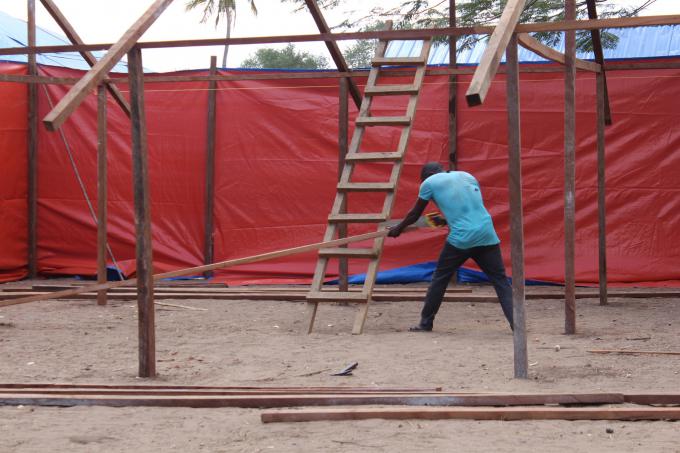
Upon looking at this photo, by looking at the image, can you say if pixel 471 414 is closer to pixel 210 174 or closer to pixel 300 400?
pixel 300 400

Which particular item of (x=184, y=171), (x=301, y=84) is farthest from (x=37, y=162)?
(x=301, y=84)

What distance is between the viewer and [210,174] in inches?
481

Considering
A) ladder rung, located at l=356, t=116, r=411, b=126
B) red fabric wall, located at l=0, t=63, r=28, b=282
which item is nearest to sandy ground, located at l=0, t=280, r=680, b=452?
ladder rung, located at l=356, t=116, r=411, b=126

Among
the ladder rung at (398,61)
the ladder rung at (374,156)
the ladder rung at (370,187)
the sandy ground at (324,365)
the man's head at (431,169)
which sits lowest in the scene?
the sandy ground at (324,365)

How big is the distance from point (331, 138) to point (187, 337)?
4743mm

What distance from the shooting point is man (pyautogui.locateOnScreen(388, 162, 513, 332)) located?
7.86 meters

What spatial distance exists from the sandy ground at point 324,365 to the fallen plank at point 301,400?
8 centimetres

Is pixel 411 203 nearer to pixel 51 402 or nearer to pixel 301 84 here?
pixel 301 84

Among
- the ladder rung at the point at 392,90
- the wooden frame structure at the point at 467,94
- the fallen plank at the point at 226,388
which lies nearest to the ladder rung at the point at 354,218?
the wooden frame structure at the point at 467,94

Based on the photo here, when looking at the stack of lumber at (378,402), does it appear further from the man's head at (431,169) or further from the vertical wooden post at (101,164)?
the vertical wooden post at (101,164)

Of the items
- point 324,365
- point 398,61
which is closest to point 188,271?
point 324,365

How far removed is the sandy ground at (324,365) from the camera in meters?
4.34

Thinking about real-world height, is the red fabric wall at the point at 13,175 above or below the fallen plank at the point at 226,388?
above

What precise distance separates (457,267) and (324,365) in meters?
2.02
